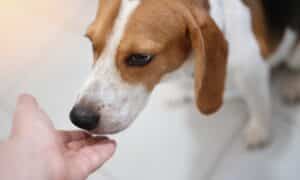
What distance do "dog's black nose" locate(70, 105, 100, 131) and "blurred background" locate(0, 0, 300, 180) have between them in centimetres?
49

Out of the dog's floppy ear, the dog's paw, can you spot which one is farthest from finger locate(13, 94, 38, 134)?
the dog's paw

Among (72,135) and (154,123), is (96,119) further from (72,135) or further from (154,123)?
(154,123)

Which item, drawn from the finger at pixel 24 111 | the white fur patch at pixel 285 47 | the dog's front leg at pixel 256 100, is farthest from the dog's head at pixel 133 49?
the white fur patch at pixel 285 47

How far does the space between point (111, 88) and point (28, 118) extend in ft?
0.69

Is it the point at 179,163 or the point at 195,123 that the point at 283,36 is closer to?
the point at 195,123

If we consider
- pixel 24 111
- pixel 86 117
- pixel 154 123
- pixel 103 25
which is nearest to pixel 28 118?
pixel 24 111

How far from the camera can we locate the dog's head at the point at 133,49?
45.6 inches

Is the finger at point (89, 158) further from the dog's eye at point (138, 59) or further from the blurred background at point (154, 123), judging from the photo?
the blurred background at point (154, 123)

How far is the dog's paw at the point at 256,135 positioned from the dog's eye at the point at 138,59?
60 cm

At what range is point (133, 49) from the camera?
1.15 meters

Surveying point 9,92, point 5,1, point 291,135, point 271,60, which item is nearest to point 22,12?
point 5,1

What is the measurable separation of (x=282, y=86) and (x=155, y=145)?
0.51 m

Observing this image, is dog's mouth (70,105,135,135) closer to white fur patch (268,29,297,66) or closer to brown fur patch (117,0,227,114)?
brown fur patch (117,0,227,114)

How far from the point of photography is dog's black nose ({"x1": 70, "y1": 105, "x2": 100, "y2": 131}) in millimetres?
1182
